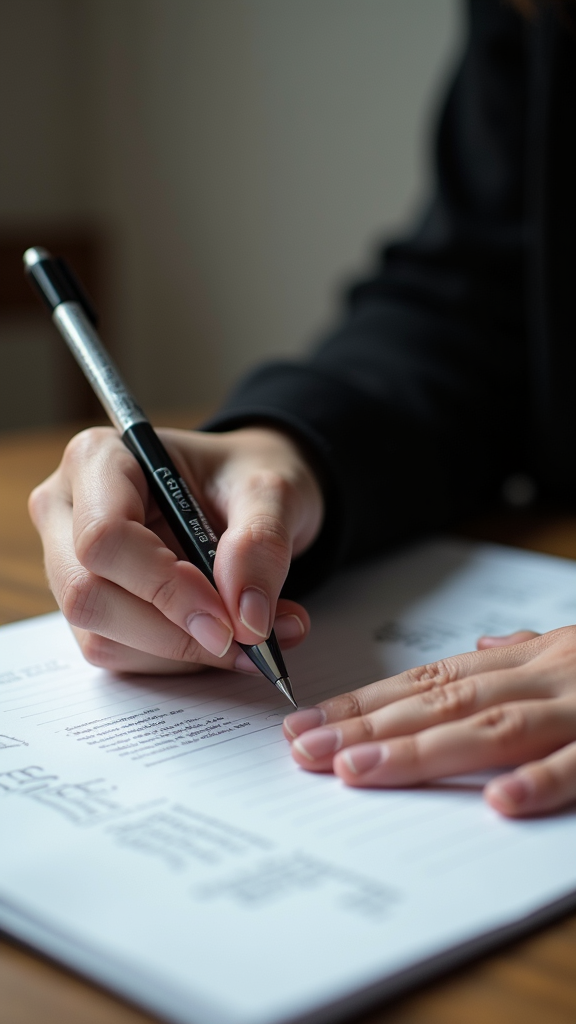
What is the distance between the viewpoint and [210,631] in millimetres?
437

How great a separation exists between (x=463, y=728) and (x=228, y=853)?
0.11m

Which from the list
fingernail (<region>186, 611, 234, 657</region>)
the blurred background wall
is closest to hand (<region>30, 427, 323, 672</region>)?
fingernail (<region>186, 611, 234, 657</region>)

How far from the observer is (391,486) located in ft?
2.32

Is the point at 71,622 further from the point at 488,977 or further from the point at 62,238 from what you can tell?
the point at 62,238

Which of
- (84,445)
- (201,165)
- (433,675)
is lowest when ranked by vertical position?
(201,165)

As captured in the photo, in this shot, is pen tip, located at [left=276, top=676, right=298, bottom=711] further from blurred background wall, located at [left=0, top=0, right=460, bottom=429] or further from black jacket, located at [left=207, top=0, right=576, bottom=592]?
blurred background wall, located at [left=0, top=0, right=460, bottom=429]

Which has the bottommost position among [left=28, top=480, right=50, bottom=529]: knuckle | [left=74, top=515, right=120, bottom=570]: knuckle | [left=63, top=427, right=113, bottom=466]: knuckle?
[left=28, top=480, right=50, bottom=529]: knuckle

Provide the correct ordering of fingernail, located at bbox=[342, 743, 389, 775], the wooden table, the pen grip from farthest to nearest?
the pen grip
fingernail, located at bbox=[342, 743, 389, 775]
the wooden table

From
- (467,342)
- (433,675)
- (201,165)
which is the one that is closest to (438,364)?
(467,342)

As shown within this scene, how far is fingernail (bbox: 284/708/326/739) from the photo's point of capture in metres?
0.41

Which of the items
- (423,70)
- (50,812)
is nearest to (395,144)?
(423,70)

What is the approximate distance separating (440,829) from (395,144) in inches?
69.4

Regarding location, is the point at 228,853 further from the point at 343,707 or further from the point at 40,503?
the point at 40,503

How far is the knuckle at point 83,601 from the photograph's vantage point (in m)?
0.46
